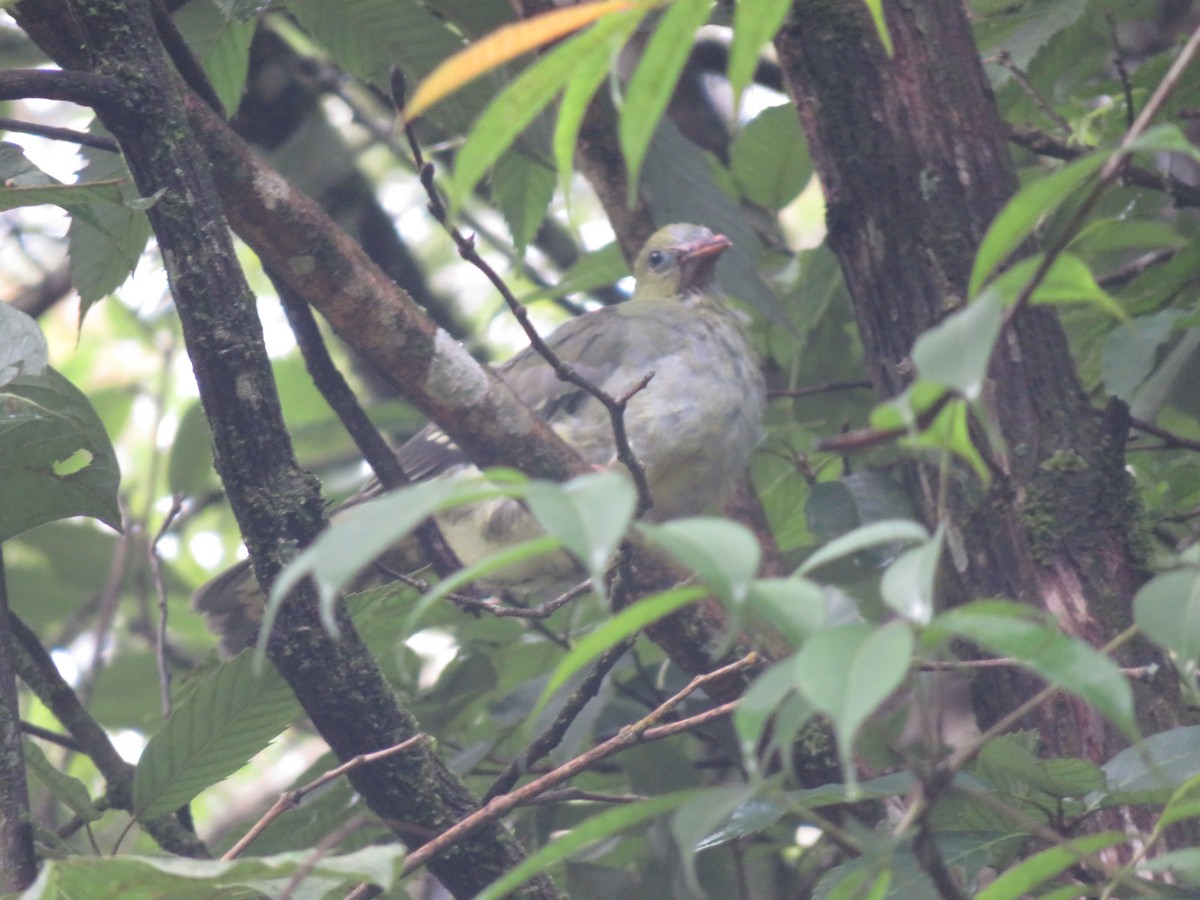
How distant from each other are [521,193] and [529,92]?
83.3 inches

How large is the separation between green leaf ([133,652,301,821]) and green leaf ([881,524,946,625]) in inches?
50.8

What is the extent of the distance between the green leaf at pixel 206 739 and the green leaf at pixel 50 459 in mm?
294

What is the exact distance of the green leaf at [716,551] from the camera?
34.5 inches

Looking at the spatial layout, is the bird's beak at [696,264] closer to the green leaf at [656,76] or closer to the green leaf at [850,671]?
the green leaf at [656,76]

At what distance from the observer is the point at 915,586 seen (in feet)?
2.96

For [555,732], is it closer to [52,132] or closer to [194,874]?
[194,874]

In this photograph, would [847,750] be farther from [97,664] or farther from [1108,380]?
[97,664]

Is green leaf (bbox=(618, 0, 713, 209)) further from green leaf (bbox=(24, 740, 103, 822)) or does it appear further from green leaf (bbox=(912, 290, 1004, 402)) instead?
green leaf (bbox=(24, 740, 103, 822))

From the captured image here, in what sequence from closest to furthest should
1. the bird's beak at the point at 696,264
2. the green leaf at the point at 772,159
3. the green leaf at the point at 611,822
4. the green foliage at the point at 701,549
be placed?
1. the green foliage at the point at 701,549
2. the green leaf at the point at 611,822
3. the green leaf at the point at 772,159
4. the bird's beak at the point at 696,264

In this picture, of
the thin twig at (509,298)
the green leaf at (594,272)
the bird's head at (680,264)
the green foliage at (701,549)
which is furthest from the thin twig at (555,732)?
the bird's head at (680,264)

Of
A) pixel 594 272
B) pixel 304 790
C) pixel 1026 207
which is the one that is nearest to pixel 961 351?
pixel 1026 207

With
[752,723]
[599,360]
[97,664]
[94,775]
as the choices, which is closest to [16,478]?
[752,723]

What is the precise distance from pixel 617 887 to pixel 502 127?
201 cm

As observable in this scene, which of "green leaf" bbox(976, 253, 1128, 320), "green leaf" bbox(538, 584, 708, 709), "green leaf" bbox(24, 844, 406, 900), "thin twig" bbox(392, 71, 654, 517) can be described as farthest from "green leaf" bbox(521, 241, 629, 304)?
"green leaf" bbox(538, 584, 708, 709)
